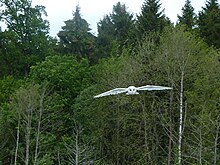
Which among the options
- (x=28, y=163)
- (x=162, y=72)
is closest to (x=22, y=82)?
(x=28, y=163)

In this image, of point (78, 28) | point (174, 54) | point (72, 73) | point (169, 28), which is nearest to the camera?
point (174, 54)

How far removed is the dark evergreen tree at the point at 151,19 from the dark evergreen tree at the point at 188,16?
15.4 feet

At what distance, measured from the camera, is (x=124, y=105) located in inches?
1228

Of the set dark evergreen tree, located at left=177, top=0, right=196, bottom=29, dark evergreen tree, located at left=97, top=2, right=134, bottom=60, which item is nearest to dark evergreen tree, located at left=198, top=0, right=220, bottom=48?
dark evergreen tree, located at left=177, top=0, right=196, bottom=29

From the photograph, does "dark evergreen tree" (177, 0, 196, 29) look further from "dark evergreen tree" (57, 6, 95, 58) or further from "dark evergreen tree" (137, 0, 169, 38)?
"dark evergreen tree" (57, 6, 95, 58)

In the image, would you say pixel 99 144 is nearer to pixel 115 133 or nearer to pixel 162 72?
pixel 115 133

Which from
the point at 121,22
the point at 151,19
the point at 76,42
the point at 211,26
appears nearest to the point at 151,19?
the point at 151,19

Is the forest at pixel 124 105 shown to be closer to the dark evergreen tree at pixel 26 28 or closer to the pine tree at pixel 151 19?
the pine tree at pixel 151 19

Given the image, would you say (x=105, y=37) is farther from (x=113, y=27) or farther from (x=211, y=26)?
(x=211, y=26)

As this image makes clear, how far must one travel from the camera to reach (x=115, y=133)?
31.6 meters

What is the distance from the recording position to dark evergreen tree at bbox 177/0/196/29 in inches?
1677

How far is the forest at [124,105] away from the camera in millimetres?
27672

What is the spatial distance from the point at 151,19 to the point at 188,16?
7261 mm

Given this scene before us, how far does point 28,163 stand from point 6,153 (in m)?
2.21
